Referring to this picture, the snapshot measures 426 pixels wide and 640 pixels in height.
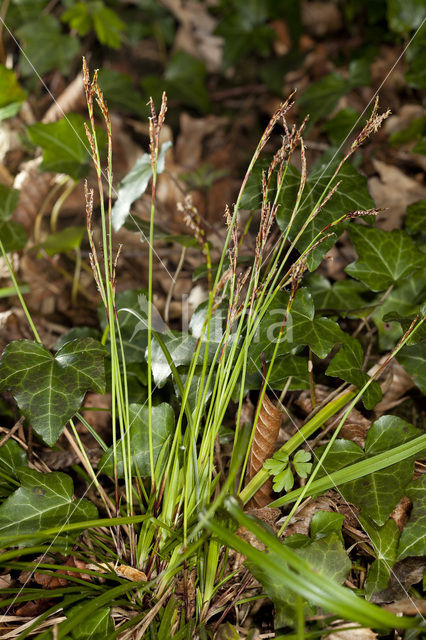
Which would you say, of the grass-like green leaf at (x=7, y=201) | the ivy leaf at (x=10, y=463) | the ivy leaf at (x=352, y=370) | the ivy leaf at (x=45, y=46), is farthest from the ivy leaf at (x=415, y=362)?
the ivy leaf at (x=45, y=46)

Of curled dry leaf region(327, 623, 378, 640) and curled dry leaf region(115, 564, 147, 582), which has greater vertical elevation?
curled dry leaf region(115, 564, 147, 582)

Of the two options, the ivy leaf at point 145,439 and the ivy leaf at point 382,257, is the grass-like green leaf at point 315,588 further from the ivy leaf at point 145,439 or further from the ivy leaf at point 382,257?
the ivy leaf at point 382,257

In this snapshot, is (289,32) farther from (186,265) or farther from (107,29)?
(186,265)

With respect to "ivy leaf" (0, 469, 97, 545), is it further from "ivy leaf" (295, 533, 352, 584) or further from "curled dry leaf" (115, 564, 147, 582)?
"ivy leaf" (295, 533, 352, 584)

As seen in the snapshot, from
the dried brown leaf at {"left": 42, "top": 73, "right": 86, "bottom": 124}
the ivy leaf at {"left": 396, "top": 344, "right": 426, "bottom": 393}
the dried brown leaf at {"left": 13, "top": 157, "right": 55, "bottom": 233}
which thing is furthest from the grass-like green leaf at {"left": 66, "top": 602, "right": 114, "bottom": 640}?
the dried brown leaf at {"left": 42, "top": 73, "right": 86, "bottom": 124}

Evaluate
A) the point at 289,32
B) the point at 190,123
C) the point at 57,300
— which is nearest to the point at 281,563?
the point at 57,300

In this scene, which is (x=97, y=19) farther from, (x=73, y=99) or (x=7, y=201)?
(x=7, y=201)
